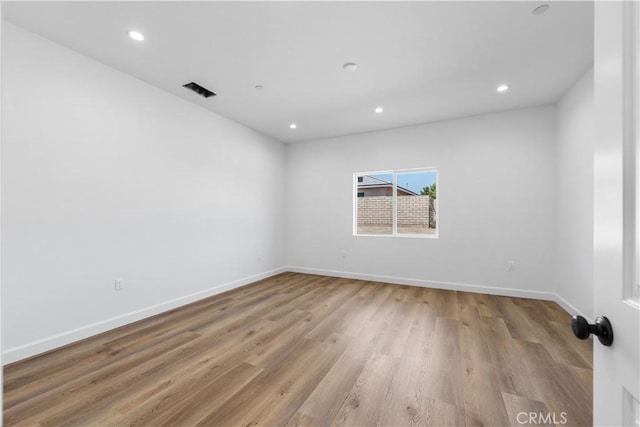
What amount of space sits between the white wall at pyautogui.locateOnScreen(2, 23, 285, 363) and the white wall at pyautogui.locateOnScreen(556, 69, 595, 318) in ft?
14.5

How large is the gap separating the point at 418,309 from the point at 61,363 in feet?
11.4

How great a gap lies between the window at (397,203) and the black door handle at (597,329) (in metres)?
3.70

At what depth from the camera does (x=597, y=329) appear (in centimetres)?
73

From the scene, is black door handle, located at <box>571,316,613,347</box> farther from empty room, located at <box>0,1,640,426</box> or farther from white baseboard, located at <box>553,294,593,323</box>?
white baseboard, located at <box>553,294,593,323</box>

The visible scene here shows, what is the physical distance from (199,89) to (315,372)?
3268 millimetres

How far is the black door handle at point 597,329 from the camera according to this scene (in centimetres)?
71

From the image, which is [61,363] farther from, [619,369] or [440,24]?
[440,24]

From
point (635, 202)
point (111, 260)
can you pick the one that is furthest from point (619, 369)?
point (111, 260)

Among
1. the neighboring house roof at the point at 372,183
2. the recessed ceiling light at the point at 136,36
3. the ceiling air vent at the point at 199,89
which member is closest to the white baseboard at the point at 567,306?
the neighboring house roof at the point at 372,183

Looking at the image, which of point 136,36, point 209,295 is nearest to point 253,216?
point 209,295

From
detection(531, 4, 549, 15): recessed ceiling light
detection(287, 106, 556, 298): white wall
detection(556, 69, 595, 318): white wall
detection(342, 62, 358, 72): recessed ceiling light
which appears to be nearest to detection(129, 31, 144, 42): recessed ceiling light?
detection(342, 62, 358, 72): recessed ceiling light

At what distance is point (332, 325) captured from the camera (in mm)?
2826

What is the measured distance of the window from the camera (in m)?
4.44

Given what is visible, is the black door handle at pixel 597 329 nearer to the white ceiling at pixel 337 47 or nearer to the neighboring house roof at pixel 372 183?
the white ceiling at pixel 337 47
